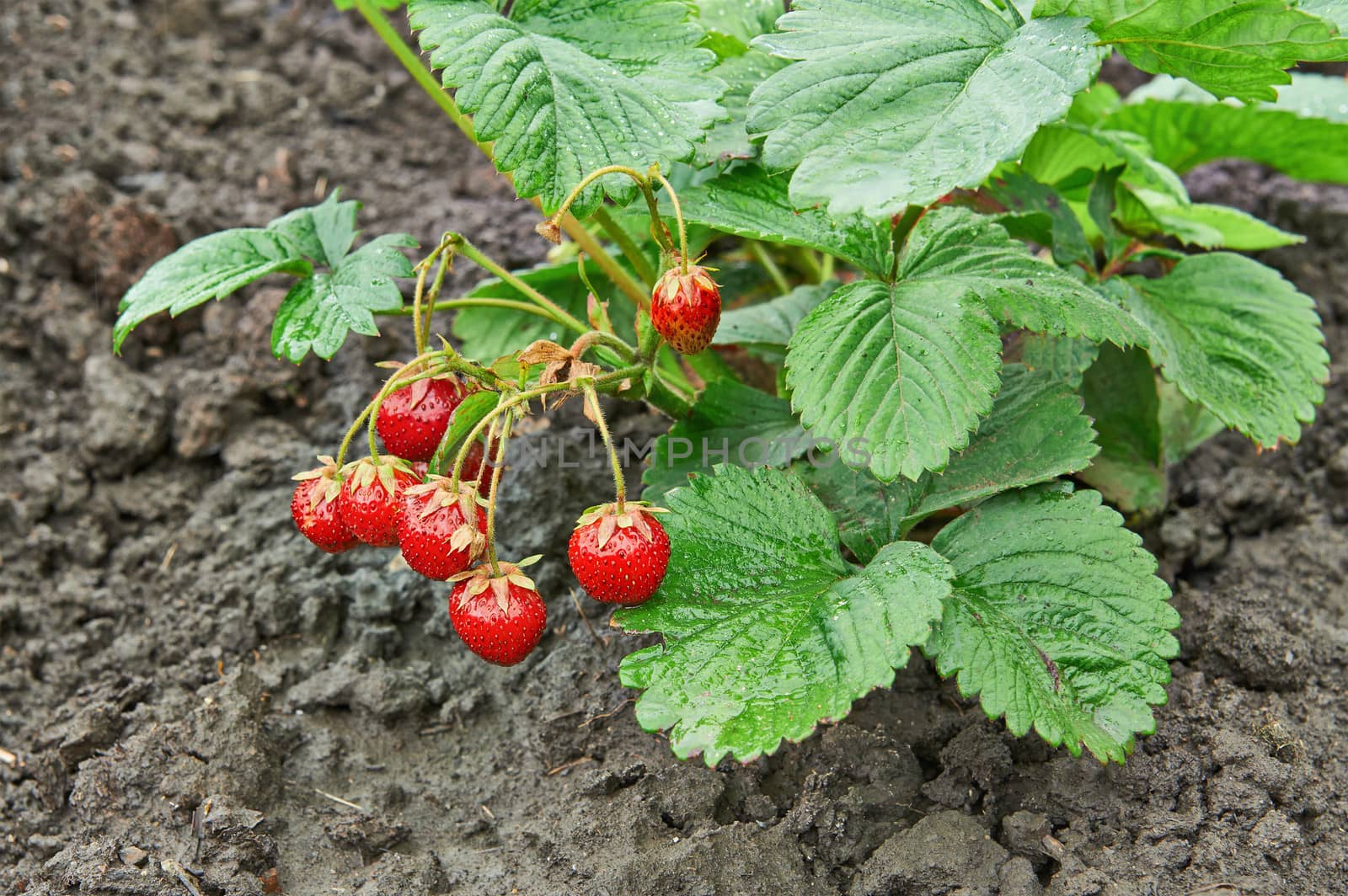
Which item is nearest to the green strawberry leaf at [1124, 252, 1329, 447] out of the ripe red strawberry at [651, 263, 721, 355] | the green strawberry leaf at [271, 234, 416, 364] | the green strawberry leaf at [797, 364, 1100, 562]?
the green strawberry leaf at [797, 364, 1100, 562]

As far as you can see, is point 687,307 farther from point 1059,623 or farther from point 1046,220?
point 1046,220

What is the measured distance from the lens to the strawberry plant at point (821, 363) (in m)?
1.50

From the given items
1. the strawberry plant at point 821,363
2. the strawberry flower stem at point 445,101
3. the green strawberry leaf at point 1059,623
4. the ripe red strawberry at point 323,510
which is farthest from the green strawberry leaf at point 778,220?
the ripe red strawberry at point 323,510

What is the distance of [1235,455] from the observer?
8.31 ft

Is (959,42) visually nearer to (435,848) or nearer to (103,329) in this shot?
(435,848)

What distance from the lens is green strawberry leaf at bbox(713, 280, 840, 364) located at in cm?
206

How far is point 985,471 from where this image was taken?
1.77 m

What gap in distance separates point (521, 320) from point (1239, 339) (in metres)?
1.42

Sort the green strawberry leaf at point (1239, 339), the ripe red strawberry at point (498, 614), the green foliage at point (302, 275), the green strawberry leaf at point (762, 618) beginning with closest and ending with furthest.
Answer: the green strawberry leaf at point (762, 618), the ripe red strawberry at point (498, 614), the green foliage at point (302, 275), the green strawberry leaf at point (1239, 339)

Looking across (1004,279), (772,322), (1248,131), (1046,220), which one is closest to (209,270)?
(772,322)

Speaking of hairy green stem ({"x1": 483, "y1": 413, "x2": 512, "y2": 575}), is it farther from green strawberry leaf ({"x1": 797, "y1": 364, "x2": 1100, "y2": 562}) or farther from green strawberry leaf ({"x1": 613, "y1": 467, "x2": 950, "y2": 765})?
green strawberry leaf ({"x1": 797, "y1": 364, "x2": 1100, "y2": 562})

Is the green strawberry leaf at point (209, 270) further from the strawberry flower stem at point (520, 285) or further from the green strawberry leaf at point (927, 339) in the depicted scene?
the green strawberry leaf at point (927, 339)

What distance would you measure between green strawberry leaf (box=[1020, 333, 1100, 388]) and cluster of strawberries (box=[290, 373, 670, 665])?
82 centimetres

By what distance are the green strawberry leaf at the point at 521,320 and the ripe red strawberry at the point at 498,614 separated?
2.94 ft
